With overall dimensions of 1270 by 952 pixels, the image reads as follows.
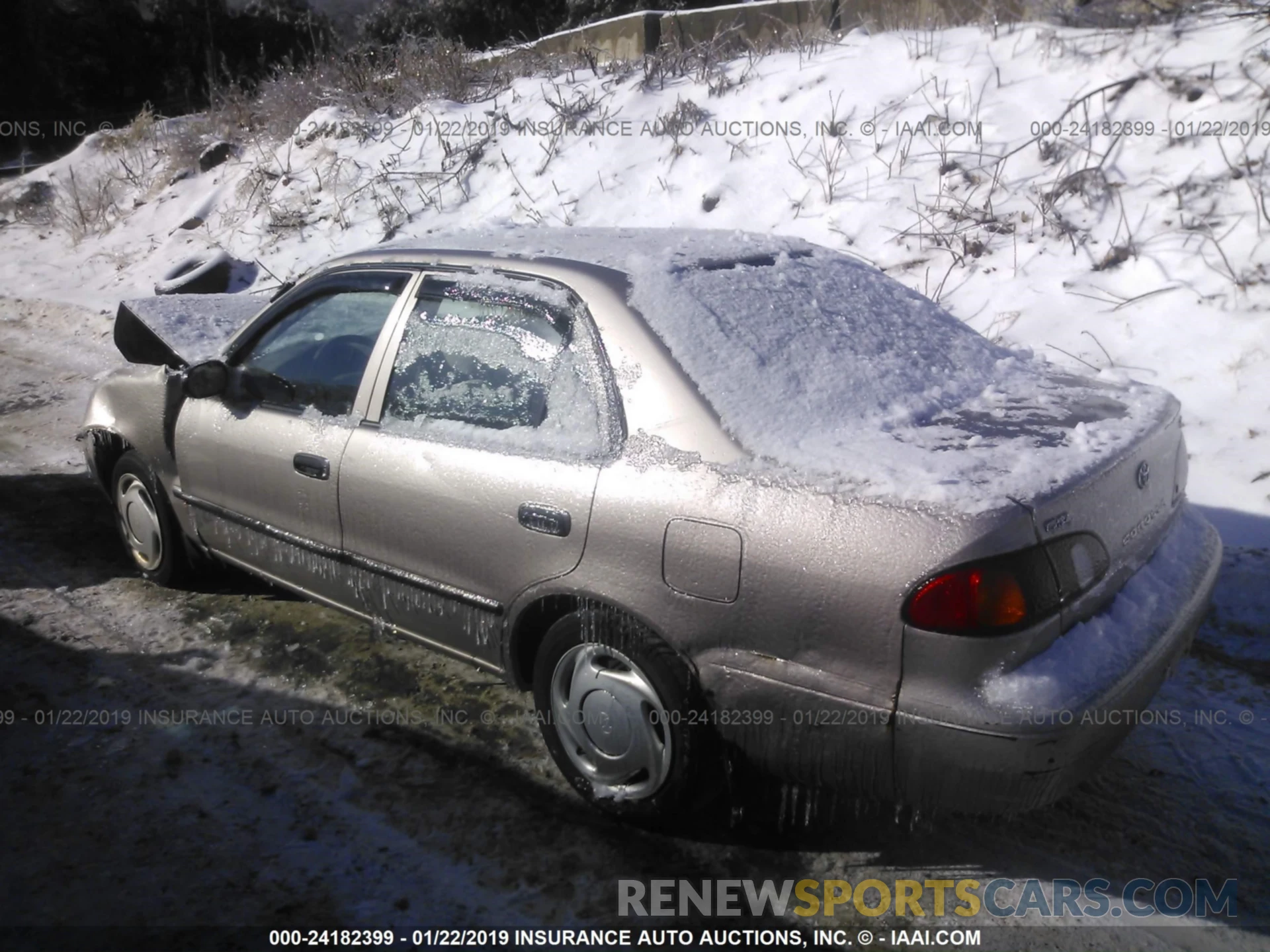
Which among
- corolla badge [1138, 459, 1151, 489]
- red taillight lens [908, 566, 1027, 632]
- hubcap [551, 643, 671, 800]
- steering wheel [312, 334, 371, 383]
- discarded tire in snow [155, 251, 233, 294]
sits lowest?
hubcap [551, 643, 671, 800]

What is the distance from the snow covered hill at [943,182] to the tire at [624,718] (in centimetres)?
285

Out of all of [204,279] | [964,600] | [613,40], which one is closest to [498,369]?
[964,600]

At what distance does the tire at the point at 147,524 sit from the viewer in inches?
163

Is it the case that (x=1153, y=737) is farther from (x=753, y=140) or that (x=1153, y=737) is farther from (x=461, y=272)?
(x=753, y=140)

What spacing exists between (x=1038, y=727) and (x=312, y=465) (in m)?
2.39

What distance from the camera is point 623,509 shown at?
254 centimetres

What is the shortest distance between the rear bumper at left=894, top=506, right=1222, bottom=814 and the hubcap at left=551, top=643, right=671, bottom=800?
0.68m

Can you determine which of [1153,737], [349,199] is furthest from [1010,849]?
[349,199]

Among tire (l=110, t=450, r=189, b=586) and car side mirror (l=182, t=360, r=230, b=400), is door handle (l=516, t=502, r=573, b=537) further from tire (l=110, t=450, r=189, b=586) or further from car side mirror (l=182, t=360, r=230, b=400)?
tire (l=110, t=450, r=189, b=586)

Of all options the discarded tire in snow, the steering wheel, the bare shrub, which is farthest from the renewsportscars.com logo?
the bare shrub

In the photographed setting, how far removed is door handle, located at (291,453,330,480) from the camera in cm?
331

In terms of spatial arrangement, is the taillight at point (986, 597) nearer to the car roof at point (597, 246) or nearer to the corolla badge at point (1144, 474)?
the corolla badge at point (1144, 474)

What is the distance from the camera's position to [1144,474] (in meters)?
2.62

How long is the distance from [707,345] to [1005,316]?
13.2ft
